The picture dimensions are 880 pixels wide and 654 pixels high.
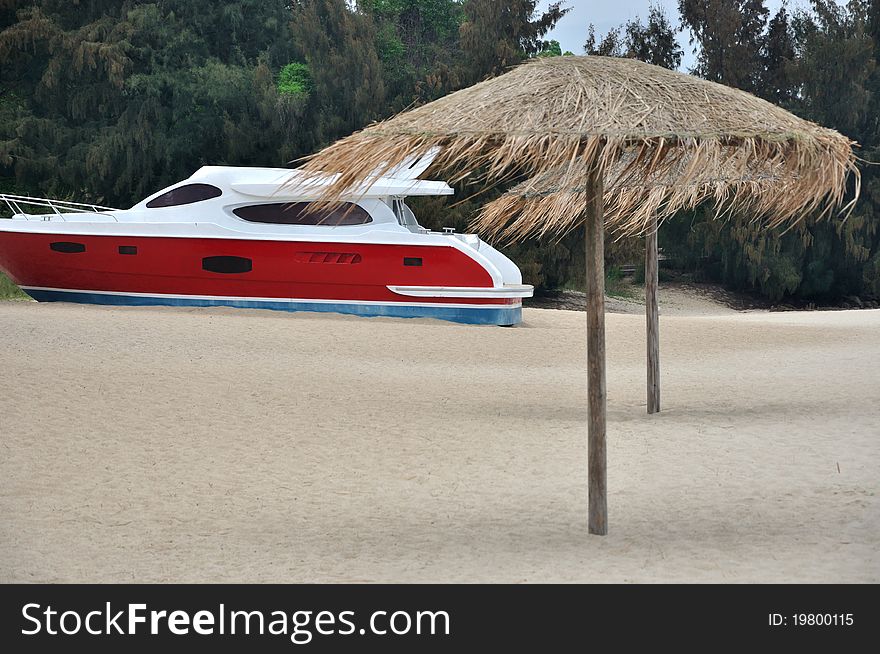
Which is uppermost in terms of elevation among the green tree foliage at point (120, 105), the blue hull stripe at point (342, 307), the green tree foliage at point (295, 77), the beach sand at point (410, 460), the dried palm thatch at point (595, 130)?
the green tree foliage at point (295, 77)

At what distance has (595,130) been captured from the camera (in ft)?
20.4

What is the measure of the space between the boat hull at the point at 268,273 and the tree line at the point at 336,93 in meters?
6.67

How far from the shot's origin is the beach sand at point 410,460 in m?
6.39

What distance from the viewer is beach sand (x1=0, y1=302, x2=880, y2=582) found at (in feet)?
21.0

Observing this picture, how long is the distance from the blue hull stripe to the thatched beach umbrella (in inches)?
415

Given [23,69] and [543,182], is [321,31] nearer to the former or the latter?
[23,69]

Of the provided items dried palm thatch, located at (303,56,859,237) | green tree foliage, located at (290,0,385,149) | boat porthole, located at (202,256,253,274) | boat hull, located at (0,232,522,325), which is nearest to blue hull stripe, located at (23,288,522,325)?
boat hull, located at (0,232,522,325)

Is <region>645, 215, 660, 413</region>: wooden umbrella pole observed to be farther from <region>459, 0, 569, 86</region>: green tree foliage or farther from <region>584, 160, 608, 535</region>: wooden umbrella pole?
<region>459, 0, 569, 86</region>: green tree foliage

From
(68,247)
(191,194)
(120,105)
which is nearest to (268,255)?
(191,194)

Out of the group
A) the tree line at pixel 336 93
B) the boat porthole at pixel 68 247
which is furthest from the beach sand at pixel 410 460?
the tree line at pixel 336 93

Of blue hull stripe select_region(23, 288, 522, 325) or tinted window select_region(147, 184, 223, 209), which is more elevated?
tinted window select_region(147, 184, 223, 209)

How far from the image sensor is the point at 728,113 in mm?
6633

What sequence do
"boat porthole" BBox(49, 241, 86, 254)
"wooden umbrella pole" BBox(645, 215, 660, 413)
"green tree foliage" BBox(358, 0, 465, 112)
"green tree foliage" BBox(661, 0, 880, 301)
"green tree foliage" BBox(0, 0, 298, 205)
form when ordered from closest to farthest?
"wooden umbrella pole" BBox(645, 215, 660, 413), "boat porthole" BBox(49, 241, 86, 254), "green tree foliage" BBox(0, 0, 298, 205), "green tree foliage" BBox(661, 0, 880, 301), "green tree foliage" BBox(358, 0, 465, 112)

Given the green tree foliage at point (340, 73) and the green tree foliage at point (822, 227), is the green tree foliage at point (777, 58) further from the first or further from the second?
the green tree foliage at point (340, 73)
